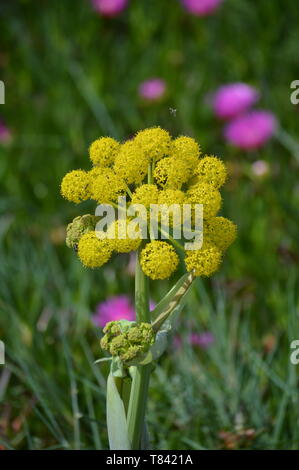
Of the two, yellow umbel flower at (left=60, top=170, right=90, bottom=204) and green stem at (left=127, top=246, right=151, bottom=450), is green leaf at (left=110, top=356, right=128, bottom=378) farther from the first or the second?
yellow umbel flower at (left=60, top=170, right=90, bottom=204)

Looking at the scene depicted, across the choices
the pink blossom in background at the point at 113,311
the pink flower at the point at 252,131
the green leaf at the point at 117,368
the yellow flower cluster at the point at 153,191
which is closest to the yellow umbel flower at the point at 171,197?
the yellow flower cluster at the point at 153,191

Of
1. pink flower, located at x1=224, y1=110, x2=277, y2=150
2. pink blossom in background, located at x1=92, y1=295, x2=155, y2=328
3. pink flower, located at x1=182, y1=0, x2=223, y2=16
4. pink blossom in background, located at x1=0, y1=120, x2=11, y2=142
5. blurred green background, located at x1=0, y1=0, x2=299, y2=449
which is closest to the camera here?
blurred green background, located at x1=0, y1=0, x2=299, y2=449

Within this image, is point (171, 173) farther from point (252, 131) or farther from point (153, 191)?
point (252, 131)

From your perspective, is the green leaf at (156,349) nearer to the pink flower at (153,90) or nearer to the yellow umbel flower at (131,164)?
the yellow umbel flower at (131,164)

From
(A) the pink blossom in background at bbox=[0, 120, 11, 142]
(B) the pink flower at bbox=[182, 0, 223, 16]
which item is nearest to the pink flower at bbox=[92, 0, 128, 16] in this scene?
(B) the pink flower at bbox=[182, 0, 223, 16]

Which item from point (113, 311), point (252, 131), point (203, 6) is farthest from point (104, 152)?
point (203, 6)

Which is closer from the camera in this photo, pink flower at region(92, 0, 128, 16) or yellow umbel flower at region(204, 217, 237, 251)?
yellow umbel flower at region(204, 217, 237, 251)
